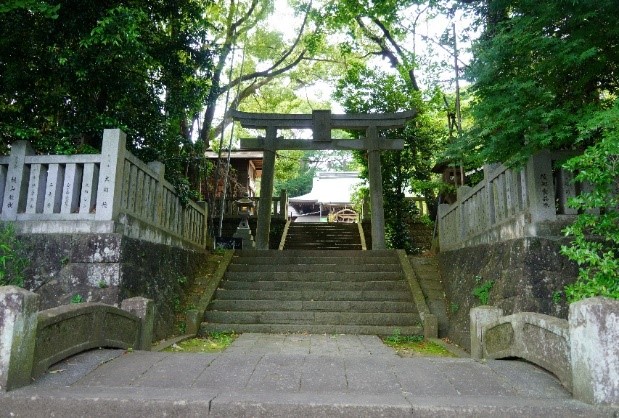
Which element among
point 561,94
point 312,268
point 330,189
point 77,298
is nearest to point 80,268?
point 77,298

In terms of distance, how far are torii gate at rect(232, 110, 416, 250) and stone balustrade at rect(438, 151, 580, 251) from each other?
16.0ft

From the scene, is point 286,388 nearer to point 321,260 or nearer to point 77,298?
point 77,298

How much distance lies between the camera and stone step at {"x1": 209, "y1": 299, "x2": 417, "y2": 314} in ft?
28.8

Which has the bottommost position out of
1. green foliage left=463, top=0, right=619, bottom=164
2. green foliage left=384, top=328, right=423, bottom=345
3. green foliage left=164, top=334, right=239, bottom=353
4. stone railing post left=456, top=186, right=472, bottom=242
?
green foliage left=164, top=334, right=239, bottom=353

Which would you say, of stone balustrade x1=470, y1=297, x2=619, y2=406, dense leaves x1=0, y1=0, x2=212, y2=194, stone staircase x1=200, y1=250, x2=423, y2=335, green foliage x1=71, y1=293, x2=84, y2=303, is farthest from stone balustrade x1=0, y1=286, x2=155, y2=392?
stone balustrade x1=470, y1=297, x2=619, y2=406

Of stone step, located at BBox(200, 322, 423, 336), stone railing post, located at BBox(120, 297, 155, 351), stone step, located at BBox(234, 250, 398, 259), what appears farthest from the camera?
stone step, located at BBox(234, 250, 398, 259)

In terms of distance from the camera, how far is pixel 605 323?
3.04m

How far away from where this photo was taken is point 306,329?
8.23 m

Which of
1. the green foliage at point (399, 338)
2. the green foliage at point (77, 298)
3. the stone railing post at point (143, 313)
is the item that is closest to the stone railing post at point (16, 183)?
the green foliage at point (77, 298)

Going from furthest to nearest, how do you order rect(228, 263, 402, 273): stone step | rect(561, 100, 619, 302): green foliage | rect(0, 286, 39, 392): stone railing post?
rect(228, 263, 402, 273): stone step < rect(561, 100, 619, 302): green foliage < rect(0, 286, 39, 392): stone railing post

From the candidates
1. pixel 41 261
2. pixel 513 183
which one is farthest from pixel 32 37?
pixel 513 183

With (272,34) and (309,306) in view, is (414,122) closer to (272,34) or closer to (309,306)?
(272,34)

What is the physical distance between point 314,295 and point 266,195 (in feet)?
16.5

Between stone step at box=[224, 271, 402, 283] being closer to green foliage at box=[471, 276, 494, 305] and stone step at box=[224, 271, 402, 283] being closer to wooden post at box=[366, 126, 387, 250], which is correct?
wooden post at box=[366, 126, 387, 250]
